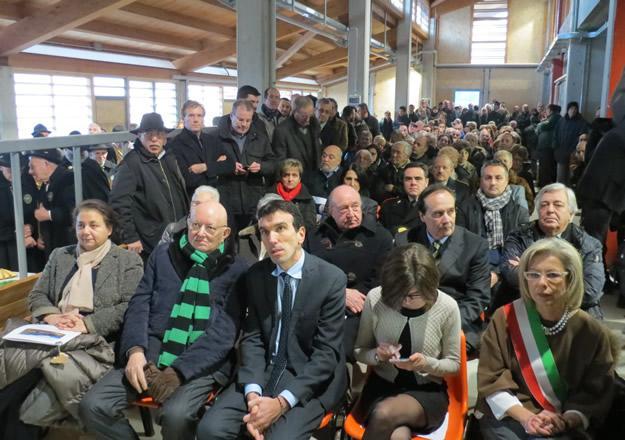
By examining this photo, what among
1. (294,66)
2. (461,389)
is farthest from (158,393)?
(294,66)

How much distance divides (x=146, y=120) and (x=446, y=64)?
77.1ft

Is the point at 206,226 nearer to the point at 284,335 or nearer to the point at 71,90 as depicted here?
the point at 284,335

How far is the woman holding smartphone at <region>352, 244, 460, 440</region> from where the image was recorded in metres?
2.07

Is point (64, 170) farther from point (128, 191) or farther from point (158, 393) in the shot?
point (158, 393)

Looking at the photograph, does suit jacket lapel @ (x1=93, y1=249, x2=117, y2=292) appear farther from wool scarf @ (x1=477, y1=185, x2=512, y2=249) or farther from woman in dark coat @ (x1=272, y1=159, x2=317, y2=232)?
wool scarf @ (x1=477, y1=185, x2=512, y2=249)

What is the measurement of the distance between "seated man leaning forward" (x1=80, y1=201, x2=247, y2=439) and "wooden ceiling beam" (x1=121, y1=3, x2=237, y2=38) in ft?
26.9

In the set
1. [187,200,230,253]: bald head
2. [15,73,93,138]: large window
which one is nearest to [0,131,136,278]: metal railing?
[187,200,230,253]: bald head

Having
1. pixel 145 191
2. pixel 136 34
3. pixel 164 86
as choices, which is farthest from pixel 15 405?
pixel 164 86

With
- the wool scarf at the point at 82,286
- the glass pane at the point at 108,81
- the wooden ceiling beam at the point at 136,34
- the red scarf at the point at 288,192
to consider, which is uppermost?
the wooden ceiling beam at the point at 136,34

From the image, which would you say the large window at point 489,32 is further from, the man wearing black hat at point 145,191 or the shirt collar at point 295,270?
the shirt collar at point 295,270

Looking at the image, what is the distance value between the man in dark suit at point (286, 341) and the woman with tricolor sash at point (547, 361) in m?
0.60

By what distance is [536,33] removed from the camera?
24156 millimetres

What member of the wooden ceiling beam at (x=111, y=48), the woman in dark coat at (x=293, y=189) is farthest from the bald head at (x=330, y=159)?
the wooden ceiling beam at (x=111, y=48)

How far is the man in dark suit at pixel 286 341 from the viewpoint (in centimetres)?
208
